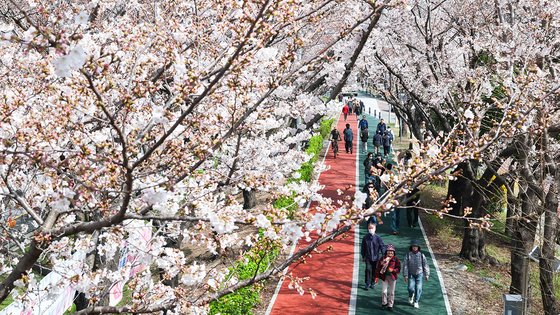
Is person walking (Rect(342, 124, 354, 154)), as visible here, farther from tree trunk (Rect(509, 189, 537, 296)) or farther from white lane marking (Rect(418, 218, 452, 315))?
tree trunk (Rect(509, 189, 537, 296))

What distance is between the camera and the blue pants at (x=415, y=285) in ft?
41.3

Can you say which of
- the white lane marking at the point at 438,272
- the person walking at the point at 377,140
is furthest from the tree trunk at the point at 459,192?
the person walking at the point at 377,140

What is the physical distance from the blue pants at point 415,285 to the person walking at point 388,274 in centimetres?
39

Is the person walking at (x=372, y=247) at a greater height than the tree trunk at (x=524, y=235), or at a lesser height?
lesser

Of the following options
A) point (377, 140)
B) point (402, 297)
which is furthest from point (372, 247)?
point (377, 140)

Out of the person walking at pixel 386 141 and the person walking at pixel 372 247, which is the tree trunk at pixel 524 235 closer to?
the person walking at pixel 372 247

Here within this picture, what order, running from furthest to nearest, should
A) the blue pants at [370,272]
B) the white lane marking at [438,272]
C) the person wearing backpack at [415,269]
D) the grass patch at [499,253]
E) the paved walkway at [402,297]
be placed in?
the grass patch at [499,253], the blue pants at [370,272], the white lane marking at [438,272], the paved walkway at [402,297], the person wearing backpack at [415,269]

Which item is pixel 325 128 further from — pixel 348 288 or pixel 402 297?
pixel 402 297

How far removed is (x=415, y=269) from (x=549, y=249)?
9.74ft

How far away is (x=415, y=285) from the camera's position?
→ 12.7 m

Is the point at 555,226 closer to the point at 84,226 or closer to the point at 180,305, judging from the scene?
the point at 180,305

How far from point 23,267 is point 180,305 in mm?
1315

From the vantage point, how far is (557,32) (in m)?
13.8

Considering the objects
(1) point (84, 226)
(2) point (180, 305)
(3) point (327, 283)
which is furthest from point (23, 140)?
(3) point (327, 283)
